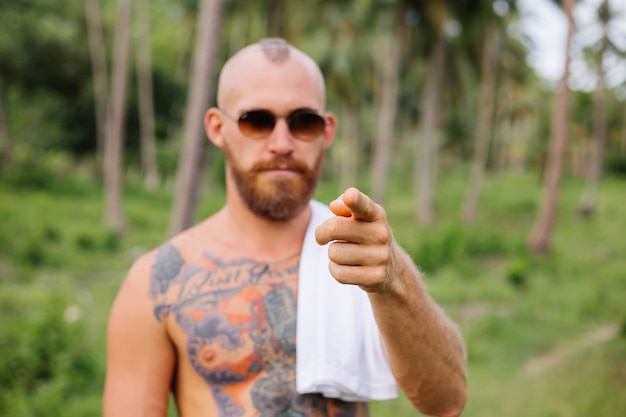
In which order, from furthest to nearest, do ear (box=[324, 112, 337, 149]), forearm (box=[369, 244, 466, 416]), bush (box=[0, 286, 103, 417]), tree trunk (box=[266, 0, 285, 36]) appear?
tree trunk (box=[266, 0, 285, 36]) < bush (box=[0, 286, 103, 417]) < ear (box=[324, 112, 337, 149]) < forearm (box=[369, 244, 466, 416])

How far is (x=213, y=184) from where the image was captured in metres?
26.5

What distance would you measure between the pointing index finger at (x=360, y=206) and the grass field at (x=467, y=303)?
476cm

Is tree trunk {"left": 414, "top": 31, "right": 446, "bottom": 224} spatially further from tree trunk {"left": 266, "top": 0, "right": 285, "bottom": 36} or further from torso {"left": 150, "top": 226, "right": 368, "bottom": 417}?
torso {"left": 150, "top": 226, "right": 368, "bottom": 417}

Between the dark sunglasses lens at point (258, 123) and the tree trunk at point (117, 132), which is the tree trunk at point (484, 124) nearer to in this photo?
the tree trunk at point (117, 132)

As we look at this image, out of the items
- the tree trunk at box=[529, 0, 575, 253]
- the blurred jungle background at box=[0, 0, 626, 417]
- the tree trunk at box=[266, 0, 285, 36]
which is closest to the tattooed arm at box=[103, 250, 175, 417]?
the blurred jungle background at box=[0, 0, 626, 417]

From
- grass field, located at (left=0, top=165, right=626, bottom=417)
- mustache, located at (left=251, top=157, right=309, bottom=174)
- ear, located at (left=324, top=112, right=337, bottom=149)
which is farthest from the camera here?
grass field, located at (left=0, top=165, right=626, bottom=417)

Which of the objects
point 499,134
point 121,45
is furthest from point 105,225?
point 499,134

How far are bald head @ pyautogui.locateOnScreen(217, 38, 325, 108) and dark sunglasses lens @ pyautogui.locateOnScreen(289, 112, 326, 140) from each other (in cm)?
14

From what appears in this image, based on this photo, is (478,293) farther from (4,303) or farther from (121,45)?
(121,45)

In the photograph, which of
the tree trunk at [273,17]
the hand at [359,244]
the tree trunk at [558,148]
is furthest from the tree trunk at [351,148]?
the hand at [359,244]

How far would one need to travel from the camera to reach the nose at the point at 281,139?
5.98 ft

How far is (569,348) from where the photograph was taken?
777 centimetres

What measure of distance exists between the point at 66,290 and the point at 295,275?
23.9ft

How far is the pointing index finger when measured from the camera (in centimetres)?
111
